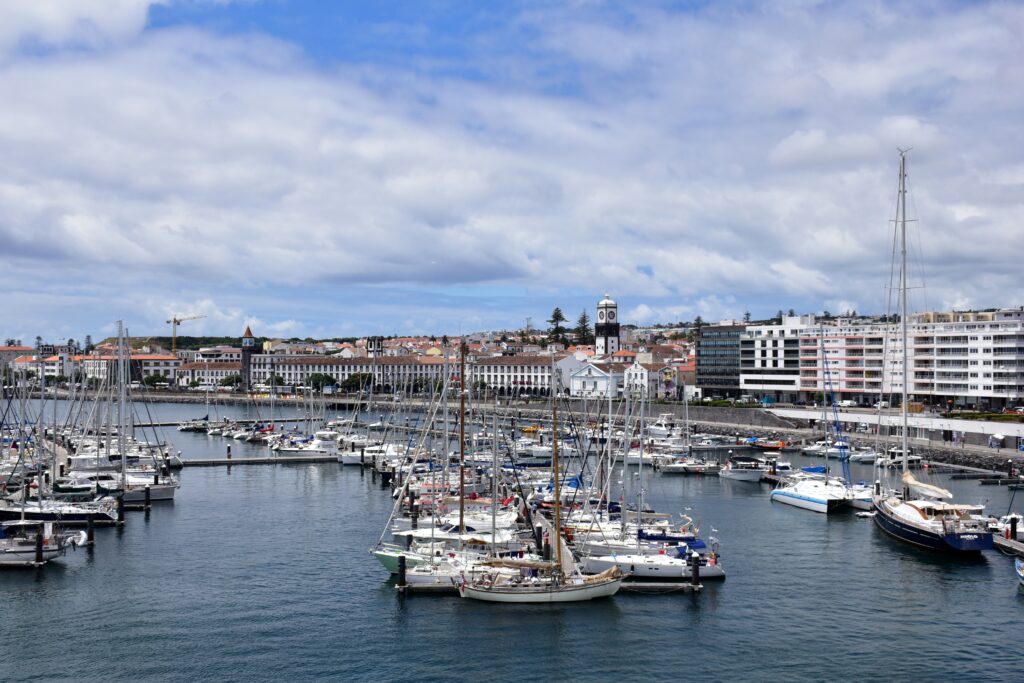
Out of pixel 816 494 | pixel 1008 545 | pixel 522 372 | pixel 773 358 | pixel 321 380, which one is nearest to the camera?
pixel 1008 545

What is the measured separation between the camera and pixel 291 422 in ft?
355

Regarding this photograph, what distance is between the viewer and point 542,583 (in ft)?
97.8

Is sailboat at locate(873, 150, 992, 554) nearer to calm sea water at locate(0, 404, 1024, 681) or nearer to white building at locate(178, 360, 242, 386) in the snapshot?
calm sea water at locate(0, 404, 1024, 681)

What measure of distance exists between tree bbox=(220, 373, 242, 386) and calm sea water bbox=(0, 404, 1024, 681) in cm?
13775

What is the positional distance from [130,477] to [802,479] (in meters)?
36.4

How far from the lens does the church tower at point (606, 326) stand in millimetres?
147000

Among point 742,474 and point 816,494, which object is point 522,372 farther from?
point 816,494

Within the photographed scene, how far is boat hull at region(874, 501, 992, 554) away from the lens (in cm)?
3484

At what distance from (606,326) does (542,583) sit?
119144mm

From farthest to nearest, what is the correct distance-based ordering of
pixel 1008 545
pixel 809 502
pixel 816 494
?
pixel 816 494 → pixel 809 502 → pixel 1008 545

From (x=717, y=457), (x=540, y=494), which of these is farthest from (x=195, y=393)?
(x=540, y=494)

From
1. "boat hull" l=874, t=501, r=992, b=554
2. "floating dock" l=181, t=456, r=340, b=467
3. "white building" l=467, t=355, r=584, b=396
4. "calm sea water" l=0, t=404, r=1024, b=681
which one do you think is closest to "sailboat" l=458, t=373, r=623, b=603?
"calm sea water" l=0, t=404, r=1024, b=681

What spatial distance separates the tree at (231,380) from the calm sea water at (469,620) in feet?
452

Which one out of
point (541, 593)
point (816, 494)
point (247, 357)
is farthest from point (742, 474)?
point (247, 357)
